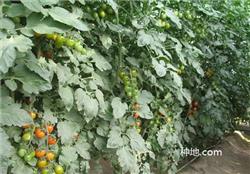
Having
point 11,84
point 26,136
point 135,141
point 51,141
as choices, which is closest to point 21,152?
point 26,136

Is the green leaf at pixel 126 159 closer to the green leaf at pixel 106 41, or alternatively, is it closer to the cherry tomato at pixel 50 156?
the cherry tomato at pixel 50 156

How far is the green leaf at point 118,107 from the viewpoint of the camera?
2.07m

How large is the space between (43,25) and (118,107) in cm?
74

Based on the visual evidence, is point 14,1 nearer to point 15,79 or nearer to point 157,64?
point 15,79

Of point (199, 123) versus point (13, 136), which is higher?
point (13, 136)

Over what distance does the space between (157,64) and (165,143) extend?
2.23 feet

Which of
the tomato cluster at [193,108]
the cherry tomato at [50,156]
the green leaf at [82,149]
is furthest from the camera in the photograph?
the tomato cluster at [193,108]

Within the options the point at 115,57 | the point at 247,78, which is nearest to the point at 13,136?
the point at 115,57

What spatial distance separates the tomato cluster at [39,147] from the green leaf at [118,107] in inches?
15.9

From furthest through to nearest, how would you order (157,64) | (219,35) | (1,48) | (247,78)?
(247,78), (219,35), (157,64), (1,48)

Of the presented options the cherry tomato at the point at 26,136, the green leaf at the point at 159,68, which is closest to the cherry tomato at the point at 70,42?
the cherry tomato at the point at 26,136

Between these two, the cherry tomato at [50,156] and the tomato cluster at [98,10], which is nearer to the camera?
the cherry tomato at [50,156]

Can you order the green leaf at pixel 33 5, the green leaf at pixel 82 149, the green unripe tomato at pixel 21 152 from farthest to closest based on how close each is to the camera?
the green leaf at pixel 82 149 < the green unripe tomato at pixel 21 152 < the green leaf at pixel 33 5

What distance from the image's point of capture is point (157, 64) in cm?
225
